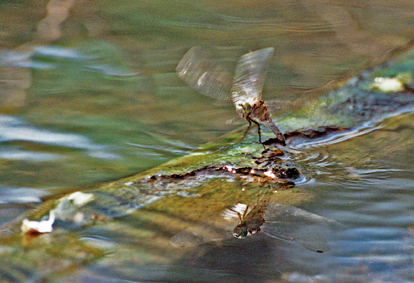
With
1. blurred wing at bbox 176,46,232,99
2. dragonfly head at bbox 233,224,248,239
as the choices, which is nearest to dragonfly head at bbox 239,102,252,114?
blurred wing at bbox 176,46,232,99

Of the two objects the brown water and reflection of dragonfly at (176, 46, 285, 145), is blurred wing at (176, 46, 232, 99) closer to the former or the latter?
reflection of dragonfly at (176, 46, 285, 145)

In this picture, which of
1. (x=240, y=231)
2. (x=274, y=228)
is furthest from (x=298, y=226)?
(x=240, y=231)

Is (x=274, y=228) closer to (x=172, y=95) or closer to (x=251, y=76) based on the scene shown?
(x=251, y=76)

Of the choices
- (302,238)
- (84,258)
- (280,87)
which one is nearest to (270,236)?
(302,238)

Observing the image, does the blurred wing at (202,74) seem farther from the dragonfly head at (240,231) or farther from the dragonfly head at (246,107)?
the dragonfly head at (240,231)

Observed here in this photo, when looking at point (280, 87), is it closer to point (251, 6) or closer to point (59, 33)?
point (251, 6)

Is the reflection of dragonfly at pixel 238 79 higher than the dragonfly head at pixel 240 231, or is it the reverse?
the reflection of dragonfly at pixel 238 79

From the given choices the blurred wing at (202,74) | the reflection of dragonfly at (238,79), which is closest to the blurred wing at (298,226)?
the reflection of dragonfly at (238,79)

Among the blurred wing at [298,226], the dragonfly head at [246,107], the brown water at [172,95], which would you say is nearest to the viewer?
the blurred wing at [298,226]
